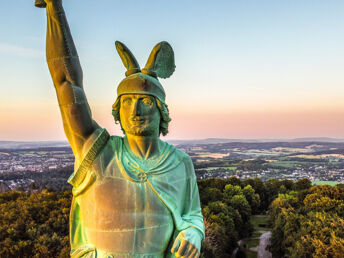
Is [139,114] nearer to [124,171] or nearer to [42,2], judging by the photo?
[124,171]

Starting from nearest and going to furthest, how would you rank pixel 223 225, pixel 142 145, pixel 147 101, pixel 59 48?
pixel 59 48 < pixel 147 101 < pixel 142 145 < pixel 223 225

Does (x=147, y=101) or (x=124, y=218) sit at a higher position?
(x=147, y=101)

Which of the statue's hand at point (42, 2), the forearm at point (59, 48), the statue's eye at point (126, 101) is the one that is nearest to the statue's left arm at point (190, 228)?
the statue's eye at point (126, 101)

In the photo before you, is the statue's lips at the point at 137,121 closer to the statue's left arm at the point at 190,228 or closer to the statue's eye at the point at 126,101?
the statue's eye at the point at 126,101

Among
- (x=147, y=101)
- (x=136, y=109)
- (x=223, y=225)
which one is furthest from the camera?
(x=223, y=225)

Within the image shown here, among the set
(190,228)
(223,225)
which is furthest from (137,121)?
(223,225)

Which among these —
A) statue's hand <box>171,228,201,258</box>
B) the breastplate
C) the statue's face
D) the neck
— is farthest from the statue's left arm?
the statue's face

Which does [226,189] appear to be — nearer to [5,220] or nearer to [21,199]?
[21,199]
